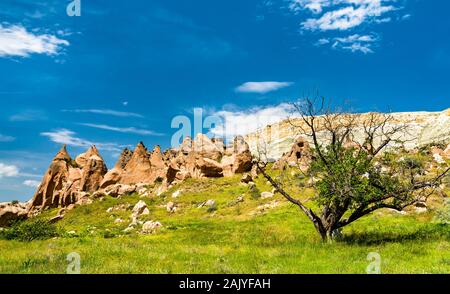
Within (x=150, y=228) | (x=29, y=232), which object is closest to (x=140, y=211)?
(x=150, y=228)

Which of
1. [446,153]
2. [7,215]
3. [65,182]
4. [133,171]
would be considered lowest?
[7,215]

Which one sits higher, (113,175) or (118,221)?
(113,175)

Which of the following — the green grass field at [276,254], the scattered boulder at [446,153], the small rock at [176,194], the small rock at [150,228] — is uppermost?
the scattered boulder at [446,153]

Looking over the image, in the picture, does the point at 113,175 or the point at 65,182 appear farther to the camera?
the point at 113,175

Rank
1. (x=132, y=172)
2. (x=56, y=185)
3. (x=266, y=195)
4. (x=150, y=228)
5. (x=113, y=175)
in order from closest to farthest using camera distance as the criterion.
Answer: (x=150, y=228)
(x=266, y=195)
(x=56, y=185)
(x=113, y=175)
(x=132, y=172)

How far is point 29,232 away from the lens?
29859mm

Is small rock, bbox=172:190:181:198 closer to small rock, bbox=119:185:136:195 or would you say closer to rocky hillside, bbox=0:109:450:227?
rocky hillside, bbox=0:109:450:227

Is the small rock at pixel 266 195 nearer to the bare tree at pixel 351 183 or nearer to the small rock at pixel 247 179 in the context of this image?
the small rock at pixel 247 179

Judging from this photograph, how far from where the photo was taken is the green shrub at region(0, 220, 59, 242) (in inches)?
1147

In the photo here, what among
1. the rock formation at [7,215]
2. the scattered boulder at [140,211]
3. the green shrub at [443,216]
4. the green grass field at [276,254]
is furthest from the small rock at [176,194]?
the green shrub at [443,216]

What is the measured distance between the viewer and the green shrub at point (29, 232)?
1147 inches

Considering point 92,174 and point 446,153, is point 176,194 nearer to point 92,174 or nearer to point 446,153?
point 92,174
